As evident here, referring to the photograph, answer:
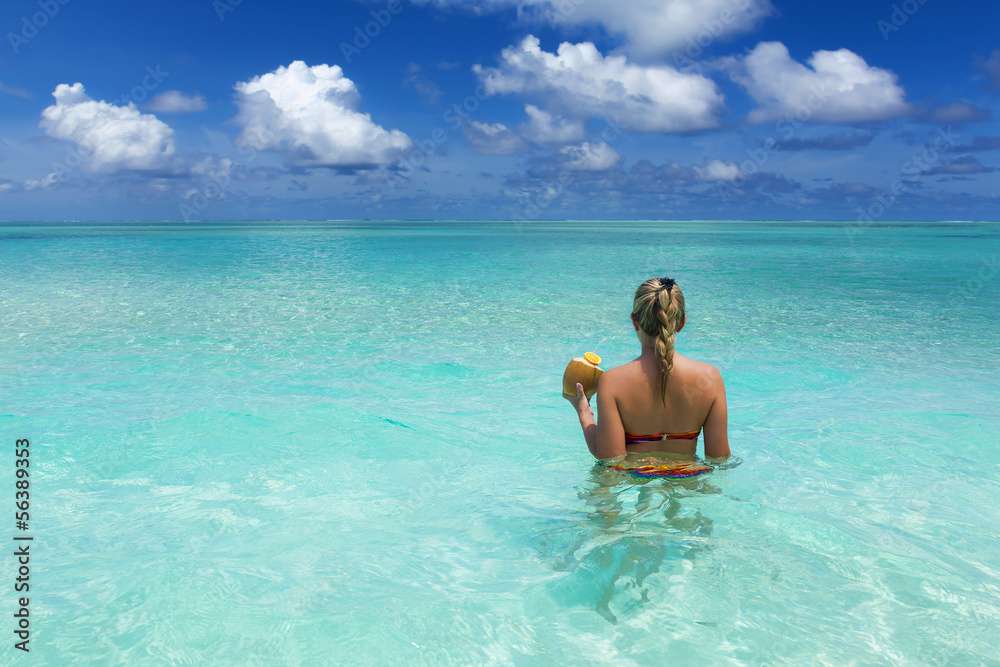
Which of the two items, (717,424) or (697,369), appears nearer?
(697,369)

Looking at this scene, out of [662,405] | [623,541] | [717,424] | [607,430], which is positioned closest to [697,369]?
[662,405]

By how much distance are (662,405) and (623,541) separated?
0.77 metres

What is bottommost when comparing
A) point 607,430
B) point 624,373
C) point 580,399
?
point 607,430

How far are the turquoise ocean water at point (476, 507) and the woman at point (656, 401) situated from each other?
32cm

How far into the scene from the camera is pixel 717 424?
3324 mm

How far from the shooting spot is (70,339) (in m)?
9.49

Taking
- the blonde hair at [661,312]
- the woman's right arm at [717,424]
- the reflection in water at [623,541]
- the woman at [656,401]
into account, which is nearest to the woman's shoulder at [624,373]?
the woman at [656,401]

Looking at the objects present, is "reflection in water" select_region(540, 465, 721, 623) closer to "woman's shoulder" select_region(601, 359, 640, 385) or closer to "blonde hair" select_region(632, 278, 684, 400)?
"woman's shoulder" select_region(601, 359, 640, 385)

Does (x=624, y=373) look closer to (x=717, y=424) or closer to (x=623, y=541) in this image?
(x=717, y=424)

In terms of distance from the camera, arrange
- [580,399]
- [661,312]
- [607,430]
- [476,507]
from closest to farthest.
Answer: [661,312]
[607,430]
[580,399]
[476,507]

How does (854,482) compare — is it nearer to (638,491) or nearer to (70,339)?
(638,491)

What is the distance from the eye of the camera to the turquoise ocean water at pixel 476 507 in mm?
2812

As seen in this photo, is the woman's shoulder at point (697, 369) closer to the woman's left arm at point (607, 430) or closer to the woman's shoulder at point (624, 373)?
the woman's shoulder at point (624, 373)

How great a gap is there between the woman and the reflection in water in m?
0.24
